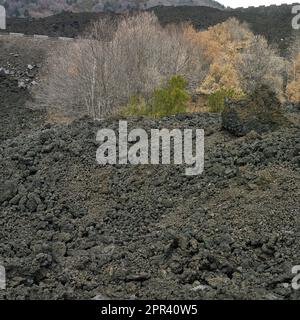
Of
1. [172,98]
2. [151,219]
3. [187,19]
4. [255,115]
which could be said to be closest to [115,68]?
[172,98]

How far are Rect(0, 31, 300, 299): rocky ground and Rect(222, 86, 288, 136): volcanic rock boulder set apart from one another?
0.22 m

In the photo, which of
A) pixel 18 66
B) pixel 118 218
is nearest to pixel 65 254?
pixel 118 218

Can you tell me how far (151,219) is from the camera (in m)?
8.33

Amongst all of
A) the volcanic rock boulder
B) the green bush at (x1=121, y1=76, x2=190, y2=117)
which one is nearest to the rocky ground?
the volcanic rock boulder

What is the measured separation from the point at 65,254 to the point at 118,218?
1.23m

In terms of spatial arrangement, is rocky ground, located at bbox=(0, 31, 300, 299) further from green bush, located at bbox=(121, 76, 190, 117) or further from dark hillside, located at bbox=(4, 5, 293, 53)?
dark hillside, located at bbox=(4, 5, 293, 53)

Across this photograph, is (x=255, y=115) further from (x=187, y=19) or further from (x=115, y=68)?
(x=187, y=19)

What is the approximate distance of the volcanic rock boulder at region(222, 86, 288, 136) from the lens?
10.3 meters

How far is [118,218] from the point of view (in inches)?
336

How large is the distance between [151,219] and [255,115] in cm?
332

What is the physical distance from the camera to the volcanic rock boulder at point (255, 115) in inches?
406

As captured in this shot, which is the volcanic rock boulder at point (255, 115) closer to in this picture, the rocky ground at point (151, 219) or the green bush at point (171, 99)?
Result: the rocky ground at point (151, 219)

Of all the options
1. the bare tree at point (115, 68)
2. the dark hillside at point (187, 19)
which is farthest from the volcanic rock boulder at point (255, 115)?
the dark hillside at point (187, 19)

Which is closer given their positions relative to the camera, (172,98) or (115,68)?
(172,98)
